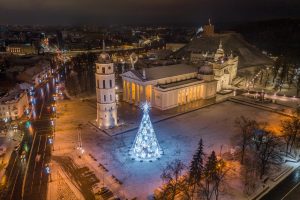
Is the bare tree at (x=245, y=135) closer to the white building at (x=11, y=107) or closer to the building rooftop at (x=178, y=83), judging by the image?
the building rooftop at (x=178, y=83)

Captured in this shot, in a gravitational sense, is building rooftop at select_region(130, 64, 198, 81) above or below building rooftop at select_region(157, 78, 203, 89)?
above

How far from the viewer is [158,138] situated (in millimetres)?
44969

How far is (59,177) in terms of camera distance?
1336 inches

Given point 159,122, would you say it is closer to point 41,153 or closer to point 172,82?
point 172,82

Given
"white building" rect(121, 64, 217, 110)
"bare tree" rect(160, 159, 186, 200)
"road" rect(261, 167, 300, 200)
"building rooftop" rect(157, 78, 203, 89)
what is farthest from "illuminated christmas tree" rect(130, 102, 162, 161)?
"building rooftop" rect(157, 78, 203, 89)

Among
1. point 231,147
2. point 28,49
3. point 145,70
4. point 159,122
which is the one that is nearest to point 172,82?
point 145,70

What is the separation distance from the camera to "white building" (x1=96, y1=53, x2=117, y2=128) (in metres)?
46.2

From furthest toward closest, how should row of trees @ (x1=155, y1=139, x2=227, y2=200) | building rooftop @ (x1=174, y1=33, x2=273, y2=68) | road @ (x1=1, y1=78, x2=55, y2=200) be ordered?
building rooftop @ (x1=174, y1=33, x2=273, y2=68) → road @ (x1=1, y1=78, x2=55, y2=200) → row of trees @ (x1=155, y1=139, x2=227, y2=200)

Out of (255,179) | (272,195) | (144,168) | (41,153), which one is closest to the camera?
(272,195)

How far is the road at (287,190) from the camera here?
3017cm

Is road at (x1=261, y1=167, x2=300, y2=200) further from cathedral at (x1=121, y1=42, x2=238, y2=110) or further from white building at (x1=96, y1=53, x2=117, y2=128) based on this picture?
cathedral at (x1=121, y1=42, x2=238, y2=110)

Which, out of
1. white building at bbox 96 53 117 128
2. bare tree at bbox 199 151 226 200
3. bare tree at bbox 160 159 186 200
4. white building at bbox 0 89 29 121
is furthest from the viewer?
white building at bbox 0 89 29 121

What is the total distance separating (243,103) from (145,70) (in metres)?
25.8

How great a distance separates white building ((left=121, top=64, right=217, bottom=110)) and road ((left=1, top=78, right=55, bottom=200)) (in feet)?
67.7
